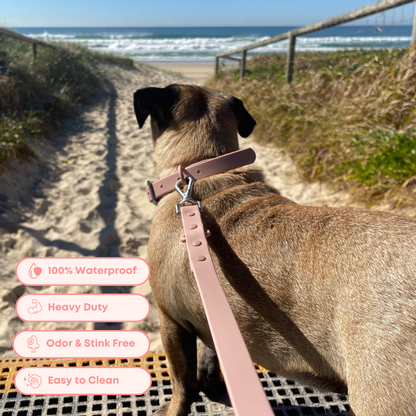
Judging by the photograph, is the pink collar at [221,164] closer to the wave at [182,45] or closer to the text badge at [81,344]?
the text badge at [81,344]

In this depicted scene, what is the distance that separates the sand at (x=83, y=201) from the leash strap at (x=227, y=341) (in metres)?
1.50

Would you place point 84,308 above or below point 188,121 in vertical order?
below

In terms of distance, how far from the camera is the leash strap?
38.9 inches

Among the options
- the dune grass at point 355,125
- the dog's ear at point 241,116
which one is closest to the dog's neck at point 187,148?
the dog's ear at point 241,116

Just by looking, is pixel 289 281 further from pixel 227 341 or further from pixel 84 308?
pixel 84 308

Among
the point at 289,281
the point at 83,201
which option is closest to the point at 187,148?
the point at 289,281

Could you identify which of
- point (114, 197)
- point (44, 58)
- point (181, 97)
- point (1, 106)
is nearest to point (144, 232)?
point (114, 197)

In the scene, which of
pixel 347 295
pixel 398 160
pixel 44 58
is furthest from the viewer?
pixel 44 58

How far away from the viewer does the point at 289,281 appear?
1.41 metres

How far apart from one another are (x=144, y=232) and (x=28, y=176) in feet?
7.35

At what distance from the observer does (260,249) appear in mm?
1542

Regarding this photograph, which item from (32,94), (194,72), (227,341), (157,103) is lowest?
(227,341)

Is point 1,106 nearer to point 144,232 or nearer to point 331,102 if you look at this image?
point 144,232

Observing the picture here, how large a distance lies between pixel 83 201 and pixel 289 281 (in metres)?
3.72
